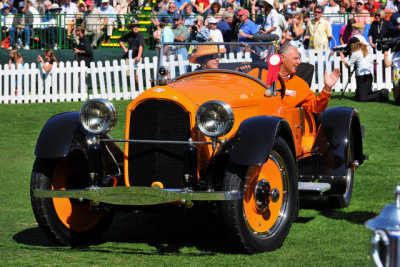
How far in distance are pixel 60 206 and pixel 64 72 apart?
40.1 feet

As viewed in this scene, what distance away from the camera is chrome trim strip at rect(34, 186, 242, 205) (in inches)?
229

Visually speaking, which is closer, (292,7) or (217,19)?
(217,19)

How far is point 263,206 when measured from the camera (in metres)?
6.34

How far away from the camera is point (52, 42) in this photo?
2167 centimetres

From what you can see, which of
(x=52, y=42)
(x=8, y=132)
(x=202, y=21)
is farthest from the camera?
(x=52, y=42)

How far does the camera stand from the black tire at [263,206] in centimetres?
596

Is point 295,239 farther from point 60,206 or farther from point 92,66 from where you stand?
point 92,66

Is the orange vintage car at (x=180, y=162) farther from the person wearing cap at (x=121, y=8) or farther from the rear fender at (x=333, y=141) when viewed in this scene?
the person wearing cap at (x=121, y=8)

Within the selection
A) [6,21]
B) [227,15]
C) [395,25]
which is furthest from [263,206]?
[6,21]

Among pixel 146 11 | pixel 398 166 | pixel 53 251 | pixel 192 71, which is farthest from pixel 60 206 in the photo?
pixel 146 11

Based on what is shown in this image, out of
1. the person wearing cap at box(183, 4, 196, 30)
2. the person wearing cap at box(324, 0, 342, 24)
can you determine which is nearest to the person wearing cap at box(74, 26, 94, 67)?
the person wearing cap at box(183, 4, 196, 30)

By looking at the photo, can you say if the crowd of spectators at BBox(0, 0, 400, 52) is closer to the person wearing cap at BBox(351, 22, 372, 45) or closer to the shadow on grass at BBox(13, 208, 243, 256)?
the person wearing cap at BBox(351, 22, 372, 45)

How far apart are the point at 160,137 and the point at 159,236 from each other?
114 centimetres

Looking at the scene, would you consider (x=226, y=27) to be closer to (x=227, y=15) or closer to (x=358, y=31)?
(x=227, y=15)
